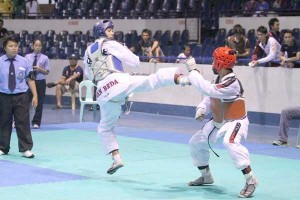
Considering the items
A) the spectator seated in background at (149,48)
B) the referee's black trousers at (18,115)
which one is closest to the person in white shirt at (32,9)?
the spectator seated in background at (149,48)

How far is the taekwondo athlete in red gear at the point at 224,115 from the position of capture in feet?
27.2

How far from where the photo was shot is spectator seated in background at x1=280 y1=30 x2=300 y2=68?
49.2 ft

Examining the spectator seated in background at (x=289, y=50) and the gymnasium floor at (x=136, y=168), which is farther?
the spectator seated in background at (x=289, y=50)

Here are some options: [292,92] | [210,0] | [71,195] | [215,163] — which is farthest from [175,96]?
[71,195]

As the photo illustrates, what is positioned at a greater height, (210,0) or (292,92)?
(210,0)

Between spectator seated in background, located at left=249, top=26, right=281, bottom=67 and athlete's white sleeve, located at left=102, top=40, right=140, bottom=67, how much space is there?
22.4ft

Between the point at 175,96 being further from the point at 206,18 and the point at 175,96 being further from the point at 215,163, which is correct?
the point at 215,163

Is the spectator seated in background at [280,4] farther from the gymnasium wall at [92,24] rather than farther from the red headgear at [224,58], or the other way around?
the red headgear at [224,58]

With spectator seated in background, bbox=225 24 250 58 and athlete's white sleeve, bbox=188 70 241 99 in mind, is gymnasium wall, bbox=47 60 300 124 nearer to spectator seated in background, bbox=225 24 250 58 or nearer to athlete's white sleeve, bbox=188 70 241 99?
spectator seated in background, bbox=225 24 250 58

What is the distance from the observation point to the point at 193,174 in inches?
396

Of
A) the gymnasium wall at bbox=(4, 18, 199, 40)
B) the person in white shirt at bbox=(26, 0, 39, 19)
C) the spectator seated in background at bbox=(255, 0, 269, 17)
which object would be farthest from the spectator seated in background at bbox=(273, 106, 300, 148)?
the person in white shirt at bbox=(26, 0, 39, 19)

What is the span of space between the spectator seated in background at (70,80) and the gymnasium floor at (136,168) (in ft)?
16.5

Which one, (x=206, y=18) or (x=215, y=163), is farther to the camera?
(x=206, y=18)

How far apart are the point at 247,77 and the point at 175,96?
104 inches
